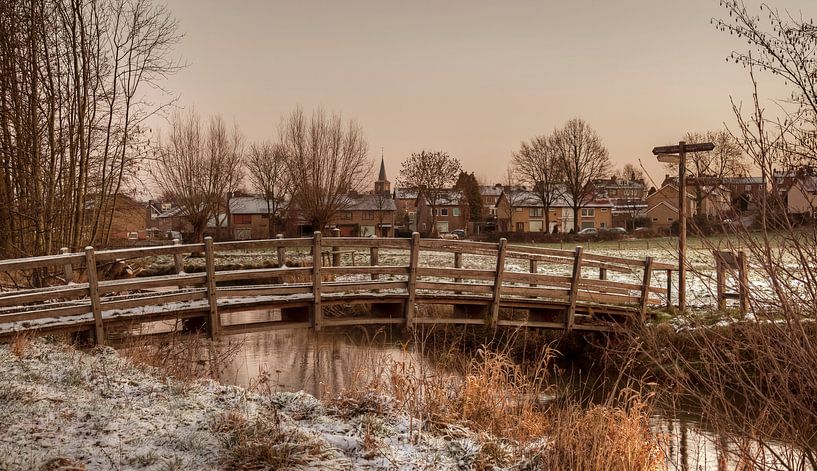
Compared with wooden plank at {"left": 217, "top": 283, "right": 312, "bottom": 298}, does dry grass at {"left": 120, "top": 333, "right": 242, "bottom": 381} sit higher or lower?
lower

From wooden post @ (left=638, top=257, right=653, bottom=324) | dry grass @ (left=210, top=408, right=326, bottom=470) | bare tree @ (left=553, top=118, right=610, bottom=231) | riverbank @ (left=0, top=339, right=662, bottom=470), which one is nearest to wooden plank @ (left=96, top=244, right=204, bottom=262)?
riverbank @ (left=0, top=339, right=662, bottom=470)

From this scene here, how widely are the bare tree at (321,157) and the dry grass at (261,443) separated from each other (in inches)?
1323

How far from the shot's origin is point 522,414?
7559 mm

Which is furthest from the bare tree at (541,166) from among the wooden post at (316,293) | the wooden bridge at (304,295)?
the wooden post at (316,293)

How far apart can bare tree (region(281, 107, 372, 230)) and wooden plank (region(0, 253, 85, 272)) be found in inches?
1191

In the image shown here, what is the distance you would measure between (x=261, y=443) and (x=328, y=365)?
680cm

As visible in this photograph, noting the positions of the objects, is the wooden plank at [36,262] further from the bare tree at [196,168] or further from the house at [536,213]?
the house at [536,213]

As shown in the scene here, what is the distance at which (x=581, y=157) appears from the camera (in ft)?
179

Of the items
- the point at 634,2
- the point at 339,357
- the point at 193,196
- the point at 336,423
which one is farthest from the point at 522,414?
the point at 193,196

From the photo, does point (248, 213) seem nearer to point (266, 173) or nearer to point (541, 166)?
point (266, 173)

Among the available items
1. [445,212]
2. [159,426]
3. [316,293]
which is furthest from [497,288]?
[445,212]

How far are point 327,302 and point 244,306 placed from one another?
5.01 ft

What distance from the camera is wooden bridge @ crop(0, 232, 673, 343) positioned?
9.59m

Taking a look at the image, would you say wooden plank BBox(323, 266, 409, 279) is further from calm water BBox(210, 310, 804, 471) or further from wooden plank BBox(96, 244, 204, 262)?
wooden plank BBox(96, 244, 204, 262)
